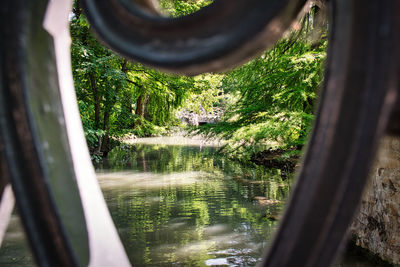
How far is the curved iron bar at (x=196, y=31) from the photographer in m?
0.35

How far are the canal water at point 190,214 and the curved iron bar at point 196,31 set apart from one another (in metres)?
Result: 3.84

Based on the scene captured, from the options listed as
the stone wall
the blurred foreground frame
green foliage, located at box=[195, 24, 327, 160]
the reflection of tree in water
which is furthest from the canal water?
the blurred foreground frame

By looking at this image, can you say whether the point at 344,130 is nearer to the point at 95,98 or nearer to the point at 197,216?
the point at 197,216

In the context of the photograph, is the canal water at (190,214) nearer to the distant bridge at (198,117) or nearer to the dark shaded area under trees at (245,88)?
the dark shaded area under trees at (245,88)

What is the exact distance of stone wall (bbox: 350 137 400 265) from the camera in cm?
332

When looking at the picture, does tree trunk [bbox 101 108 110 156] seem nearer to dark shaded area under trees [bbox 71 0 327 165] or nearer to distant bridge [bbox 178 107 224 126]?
dark shaded area under trees [bbox 71 0 327 165]

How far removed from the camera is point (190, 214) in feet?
18.6

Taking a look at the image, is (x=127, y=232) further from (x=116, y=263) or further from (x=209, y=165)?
(x=209, y=165)

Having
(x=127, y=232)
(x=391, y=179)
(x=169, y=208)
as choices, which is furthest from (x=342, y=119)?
(x=169, y=208)

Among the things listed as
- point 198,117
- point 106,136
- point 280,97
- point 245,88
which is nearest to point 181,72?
point 280,97

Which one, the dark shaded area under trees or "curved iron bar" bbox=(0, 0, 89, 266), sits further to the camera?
the dark shaded area under trees

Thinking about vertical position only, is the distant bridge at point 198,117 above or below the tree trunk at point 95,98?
above

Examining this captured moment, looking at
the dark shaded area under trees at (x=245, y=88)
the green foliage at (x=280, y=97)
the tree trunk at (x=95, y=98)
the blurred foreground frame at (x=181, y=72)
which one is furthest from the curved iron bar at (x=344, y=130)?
the tree trunk at (x=95, y=98)

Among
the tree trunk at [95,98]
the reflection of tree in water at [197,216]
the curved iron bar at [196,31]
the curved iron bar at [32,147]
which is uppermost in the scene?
the tree trunk at [95,98]
